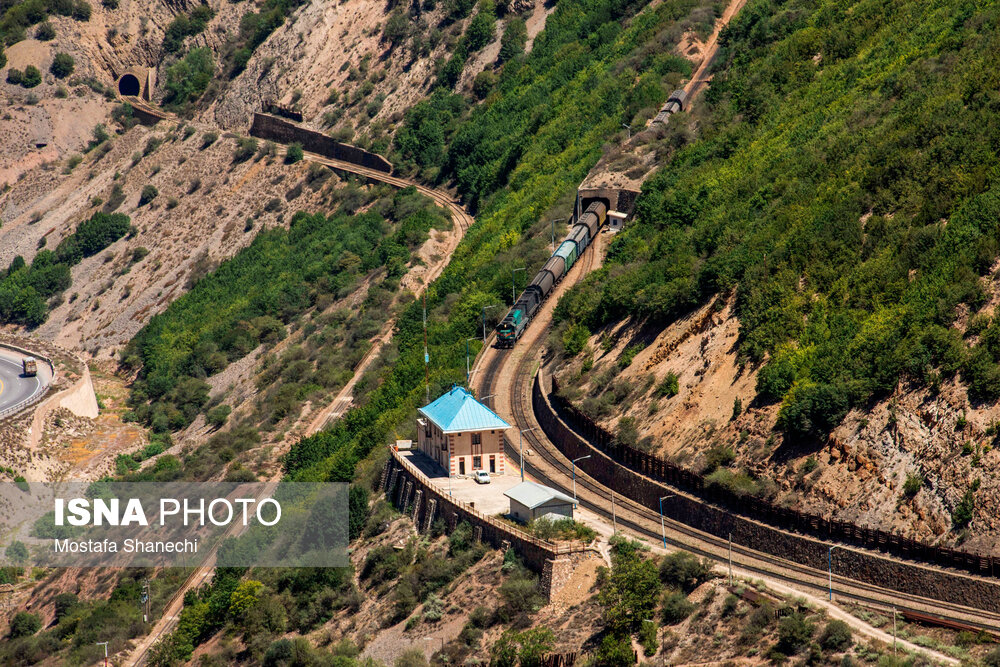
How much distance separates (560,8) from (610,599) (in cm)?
9310

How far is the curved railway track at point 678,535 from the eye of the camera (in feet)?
151

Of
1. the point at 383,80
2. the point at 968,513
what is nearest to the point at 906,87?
the point at 968,513

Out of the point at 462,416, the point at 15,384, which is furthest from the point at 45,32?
the point at 462,416

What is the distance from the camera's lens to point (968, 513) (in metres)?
47.8

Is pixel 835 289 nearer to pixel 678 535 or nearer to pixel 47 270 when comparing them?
pixel 678 535

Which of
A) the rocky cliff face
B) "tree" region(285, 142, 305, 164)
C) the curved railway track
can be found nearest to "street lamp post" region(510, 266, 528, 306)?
the curved railway track

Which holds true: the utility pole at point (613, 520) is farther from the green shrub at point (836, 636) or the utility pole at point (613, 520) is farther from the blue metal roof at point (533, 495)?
the green shrub at point (836, 636)

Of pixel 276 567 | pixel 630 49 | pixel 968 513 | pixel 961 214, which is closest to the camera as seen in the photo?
pixel 968 513

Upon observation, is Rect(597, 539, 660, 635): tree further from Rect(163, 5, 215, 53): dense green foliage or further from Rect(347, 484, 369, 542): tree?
Rect(163, 5, 215, 53): dense green foliage

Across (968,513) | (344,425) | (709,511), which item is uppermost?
(968,513)

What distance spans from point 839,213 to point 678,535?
2040 centimetres

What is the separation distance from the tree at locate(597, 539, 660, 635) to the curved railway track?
4271 mm

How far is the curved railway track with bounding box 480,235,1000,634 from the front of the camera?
1811 inches

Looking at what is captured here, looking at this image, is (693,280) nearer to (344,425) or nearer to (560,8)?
(344,425)
